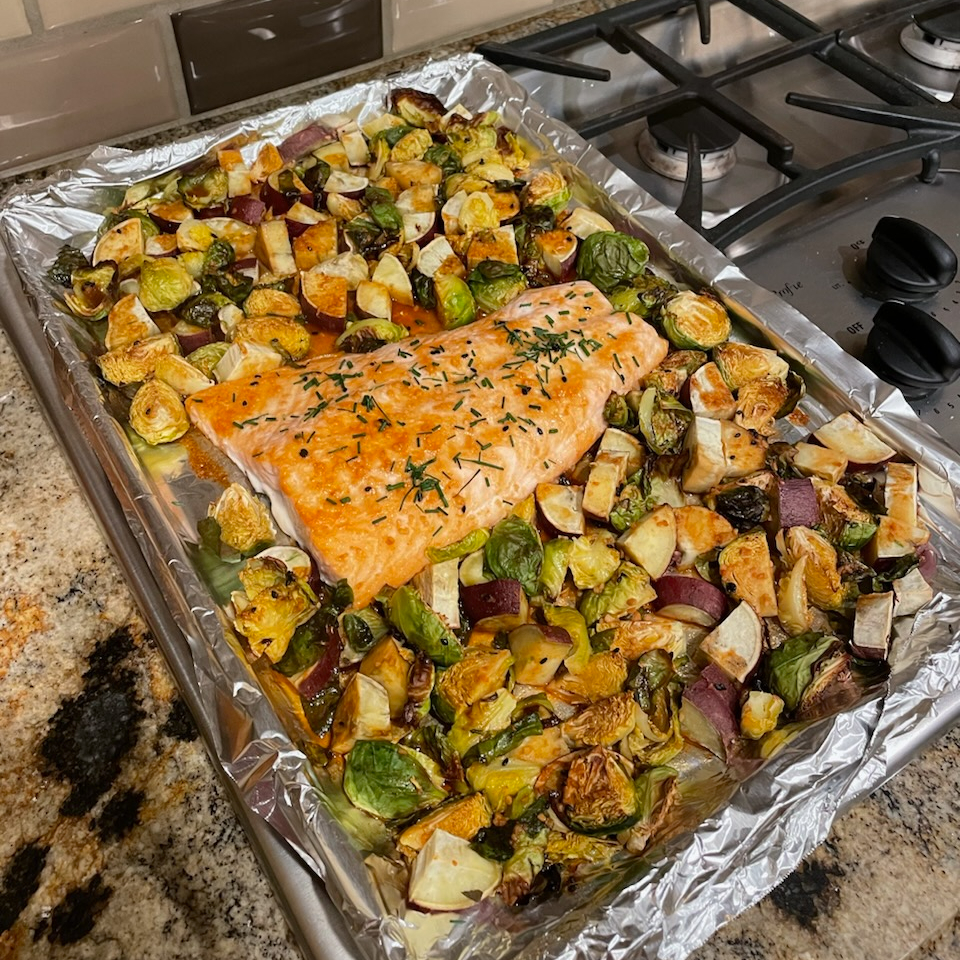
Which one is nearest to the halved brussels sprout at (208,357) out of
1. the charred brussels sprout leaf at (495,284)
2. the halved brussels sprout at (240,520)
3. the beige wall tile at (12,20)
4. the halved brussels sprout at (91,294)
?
the halved brussels sprout at (91,294)

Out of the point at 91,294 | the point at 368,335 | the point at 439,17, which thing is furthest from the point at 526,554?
the point at 439,17

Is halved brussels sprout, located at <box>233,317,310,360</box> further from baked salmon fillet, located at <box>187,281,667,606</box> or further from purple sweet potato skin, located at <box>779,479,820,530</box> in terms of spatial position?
purple sweet potato skin, located at <box>779,479,820,530</box>

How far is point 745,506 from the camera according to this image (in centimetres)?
194

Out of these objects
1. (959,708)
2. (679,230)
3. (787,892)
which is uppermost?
(679,230)

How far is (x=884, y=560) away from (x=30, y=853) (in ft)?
5.63

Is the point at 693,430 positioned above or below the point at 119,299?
below

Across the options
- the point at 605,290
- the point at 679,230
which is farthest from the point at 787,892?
the point at 679,230

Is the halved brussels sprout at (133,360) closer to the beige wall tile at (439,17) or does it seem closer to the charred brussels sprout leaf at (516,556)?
the charred brussels sprout leaf at (516,556)

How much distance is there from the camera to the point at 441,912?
1.43m

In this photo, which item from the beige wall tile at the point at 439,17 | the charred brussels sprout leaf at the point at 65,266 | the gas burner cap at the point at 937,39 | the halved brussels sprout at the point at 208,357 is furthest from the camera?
the gas burner cap at the point at 937,39

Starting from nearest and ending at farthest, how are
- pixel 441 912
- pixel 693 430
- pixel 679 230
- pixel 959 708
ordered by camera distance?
pixel 441 912, pixel 959 708, pixel 693 430, pixel 679 230

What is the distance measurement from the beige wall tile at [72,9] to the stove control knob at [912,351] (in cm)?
226

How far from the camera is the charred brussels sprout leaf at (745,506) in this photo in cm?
194

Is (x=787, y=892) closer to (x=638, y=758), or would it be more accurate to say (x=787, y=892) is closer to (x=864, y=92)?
(x=638, y=758)
